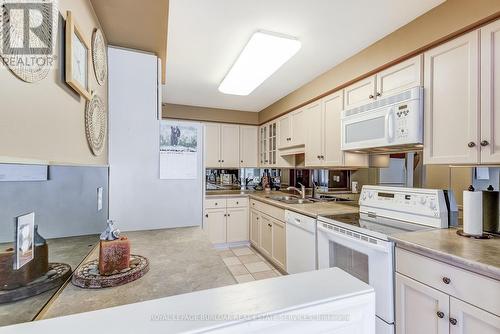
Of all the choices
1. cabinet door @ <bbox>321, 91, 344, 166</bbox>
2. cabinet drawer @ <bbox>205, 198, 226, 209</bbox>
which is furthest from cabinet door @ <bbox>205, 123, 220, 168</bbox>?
cabinet door @ <bbox>321, 91, 344, 166</bbox>

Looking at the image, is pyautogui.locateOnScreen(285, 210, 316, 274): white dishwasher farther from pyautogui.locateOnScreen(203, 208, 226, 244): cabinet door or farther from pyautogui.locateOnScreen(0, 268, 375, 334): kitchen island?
pyautogui.locateOnScreen(0, 268, 375, 334): kitchen island

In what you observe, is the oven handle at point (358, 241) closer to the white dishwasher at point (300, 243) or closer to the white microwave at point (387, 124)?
the white dishwasher at point (300, 243)

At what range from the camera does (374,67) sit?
6.77 ft

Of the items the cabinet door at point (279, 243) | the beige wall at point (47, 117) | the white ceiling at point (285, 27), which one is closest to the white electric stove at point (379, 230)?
the cabinet door at point (279, 243)

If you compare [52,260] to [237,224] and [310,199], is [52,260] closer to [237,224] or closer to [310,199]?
[310,199]

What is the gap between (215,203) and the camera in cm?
367

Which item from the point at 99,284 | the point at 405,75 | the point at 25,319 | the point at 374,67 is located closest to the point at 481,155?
the point at 405,75

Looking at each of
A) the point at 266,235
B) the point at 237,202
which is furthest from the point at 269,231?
the point at 237,202

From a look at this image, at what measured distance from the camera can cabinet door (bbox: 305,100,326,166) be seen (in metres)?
2.81

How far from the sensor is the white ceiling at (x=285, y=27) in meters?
1.61

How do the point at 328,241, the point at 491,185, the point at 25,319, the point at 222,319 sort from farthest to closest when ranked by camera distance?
the point at 328,241, the point at 491,185, the point at 25,319, the point at 222,319

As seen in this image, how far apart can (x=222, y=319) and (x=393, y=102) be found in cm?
198

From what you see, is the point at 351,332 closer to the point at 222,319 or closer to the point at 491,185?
the point at 222,319

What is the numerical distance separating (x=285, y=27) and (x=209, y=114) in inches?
102
